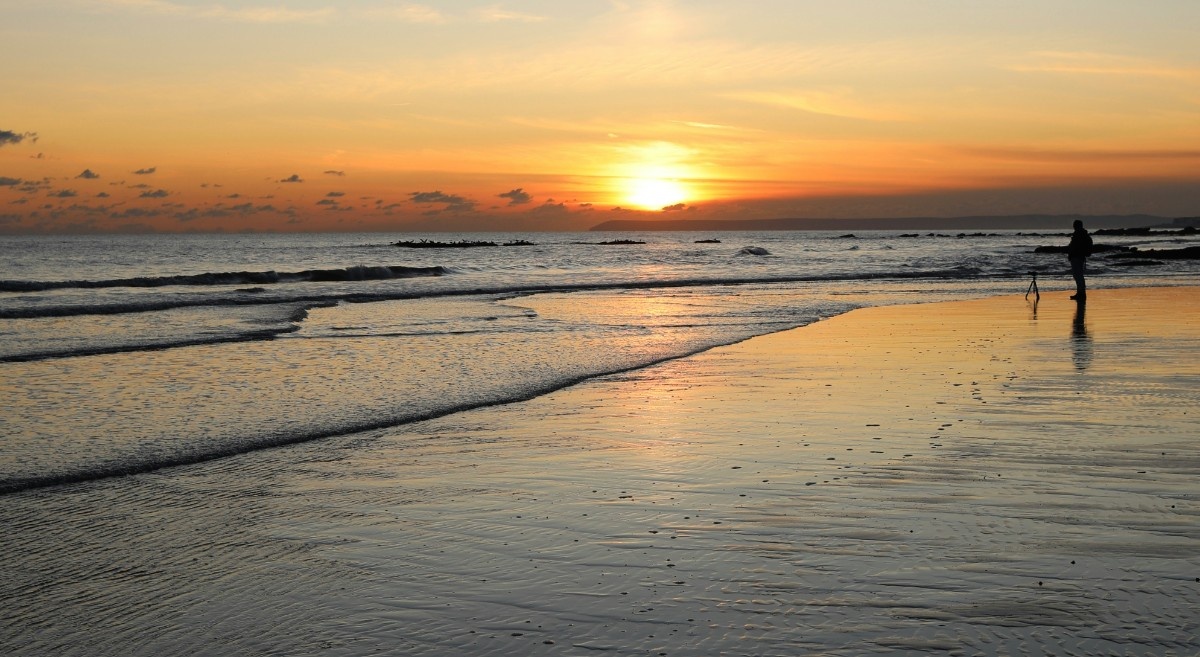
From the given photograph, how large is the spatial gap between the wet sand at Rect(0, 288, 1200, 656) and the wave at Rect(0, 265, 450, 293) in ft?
123

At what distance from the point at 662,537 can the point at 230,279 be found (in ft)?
158

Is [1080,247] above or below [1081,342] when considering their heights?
above

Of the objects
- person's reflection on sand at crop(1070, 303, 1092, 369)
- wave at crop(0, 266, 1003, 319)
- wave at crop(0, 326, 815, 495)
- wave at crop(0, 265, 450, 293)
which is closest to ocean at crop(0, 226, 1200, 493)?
wave at crop(0, 326, 815, 495)

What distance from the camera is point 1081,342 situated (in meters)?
16.6

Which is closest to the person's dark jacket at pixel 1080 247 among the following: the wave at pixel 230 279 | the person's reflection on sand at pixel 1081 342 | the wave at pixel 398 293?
the person's reflection on sand at pixel 1081 342

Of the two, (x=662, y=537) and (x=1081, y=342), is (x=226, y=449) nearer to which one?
(x=662, y=537)

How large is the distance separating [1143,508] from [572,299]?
28.4 metres

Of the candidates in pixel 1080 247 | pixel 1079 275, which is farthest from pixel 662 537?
pixel 1080 247

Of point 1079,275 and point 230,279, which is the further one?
point 230,279

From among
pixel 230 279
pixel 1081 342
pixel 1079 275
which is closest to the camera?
pixel 1081 342

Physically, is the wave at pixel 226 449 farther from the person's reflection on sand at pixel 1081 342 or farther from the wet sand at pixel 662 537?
the person's reflection on sand at pixel 1081 342

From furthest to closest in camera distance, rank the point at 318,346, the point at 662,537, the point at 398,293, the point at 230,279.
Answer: the point at 230,279, the point at 398,293, the point at 318,346, the point at 662,537

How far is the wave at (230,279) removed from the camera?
138 feet

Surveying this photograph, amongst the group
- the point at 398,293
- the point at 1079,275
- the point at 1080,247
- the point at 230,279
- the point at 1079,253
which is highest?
the point at 1080,247
